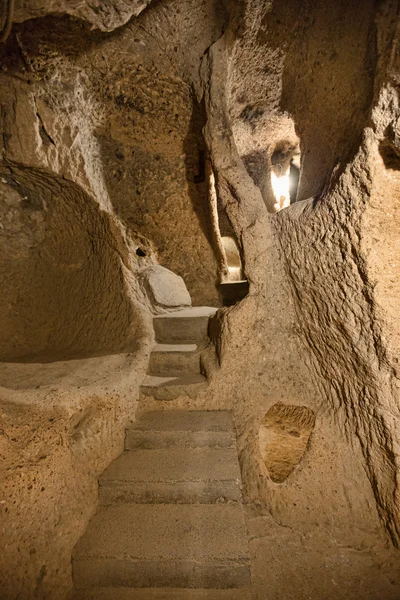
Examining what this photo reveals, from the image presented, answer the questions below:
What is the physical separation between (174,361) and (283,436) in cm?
180

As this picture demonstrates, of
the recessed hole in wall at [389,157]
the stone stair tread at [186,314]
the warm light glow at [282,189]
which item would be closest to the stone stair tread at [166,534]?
the stone stair tread at [186,314]

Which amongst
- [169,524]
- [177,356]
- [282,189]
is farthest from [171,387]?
[282,189]

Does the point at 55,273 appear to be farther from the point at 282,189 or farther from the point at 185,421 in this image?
the point at 282,189

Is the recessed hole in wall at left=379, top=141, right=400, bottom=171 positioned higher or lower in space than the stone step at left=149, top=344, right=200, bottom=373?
higher

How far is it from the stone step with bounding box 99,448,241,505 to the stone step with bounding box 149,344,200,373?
1.22 metres

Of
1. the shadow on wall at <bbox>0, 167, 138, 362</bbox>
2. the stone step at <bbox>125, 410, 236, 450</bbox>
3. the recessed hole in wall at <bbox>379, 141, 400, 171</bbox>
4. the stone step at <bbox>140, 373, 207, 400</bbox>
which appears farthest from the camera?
the shadow on wall at <bbox>0, 167, 138, 362</bbox>

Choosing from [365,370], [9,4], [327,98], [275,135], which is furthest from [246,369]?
[275,135]

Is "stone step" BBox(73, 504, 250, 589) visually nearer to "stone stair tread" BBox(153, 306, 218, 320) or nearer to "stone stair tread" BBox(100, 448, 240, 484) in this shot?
"stone stair tread" BBox(100, 448, 240, 484)

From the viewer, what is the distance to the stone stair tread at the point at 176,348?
370 cm

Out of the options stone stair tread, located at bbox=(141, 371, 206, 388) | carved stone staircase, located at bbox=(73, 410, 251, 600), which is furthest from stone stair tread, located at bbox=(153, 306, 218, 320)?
carved stone staircase, located at bbox=(73, 410, 251, 600)

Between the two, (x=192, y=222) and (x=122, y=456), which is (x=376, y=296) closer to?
(x=122, y=456)

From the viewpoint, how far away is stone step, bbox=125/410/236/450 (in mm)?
2680

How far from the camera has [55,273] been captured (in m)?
4.82

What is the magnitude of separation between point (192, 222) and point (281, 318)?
2.90 metres
